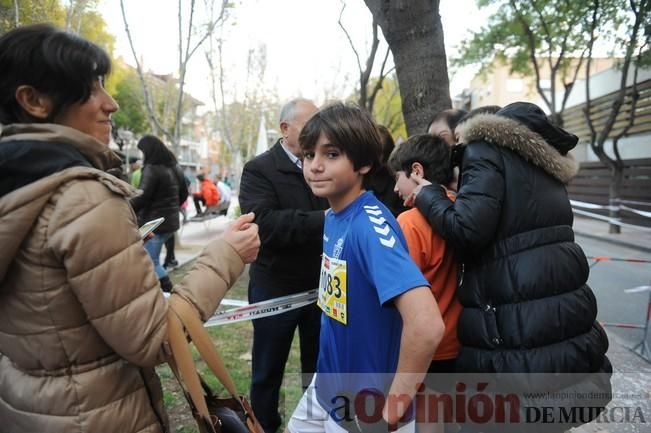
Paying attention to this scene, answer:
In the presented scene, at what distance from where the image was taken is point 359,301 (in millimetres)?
1570

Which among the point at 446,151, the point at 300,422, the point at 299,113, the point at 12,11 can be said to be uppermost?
the point at 12,11

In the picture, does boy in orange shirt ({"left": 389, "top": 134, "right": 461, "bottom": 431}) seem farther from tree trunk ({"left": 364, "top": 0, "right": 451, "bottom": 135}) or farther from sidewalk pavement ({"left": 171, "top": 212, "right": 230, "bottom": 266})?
sidewalk pavement ({"left": 171, "top": 212, "right": 230, "bottom": 266})

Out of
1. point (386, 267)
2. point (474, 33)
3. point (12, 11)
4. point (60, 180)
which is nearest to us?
point (60, 180)

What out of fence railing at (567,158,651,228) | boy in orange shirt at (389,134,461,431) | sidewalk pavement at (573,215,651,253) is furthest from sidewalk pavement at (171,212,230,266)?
sidewalk pavement at (573,215,651,253)

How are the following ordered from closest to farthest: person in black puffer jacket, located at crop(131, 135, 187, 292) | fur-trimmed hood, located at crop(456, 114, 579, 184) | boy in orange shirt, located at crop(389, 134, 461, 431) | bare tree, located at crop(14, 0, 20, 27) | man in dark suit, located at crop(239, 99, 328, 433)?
fur-trimmed hood, located at crop(456, 114, 579, 184) → boy in orange shirt, located at crop(389, 134, 461, 431) → man in dark suit, located at crop(239, 99, 328, 433) → bare tree, located at crop(14, 0, 20, 27) → person in black puffer jacket, located at crop(131, 135, 187, 292)

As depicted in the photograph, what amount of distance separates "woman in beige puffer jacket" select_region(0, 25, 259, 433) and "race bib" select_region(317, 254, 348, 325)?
1.55 ft

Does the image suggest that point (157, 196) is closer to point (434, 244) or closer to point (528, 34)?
point (434, 244)

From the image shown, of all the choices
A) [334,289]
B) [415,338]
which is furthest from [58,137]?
[415,338]

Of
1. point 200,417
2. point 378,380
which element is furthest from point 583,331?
point 200,417

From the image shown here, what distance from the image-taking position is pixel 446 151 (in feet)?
7.03

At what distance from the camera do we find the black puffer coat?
6.15 meters

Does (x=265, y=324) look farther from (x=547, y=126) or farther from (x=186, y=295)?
(x=547, y=126)

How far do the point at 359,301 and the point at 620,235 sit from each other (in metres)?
14.0

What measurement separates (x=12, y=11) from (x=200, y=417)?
6994 millimetres
